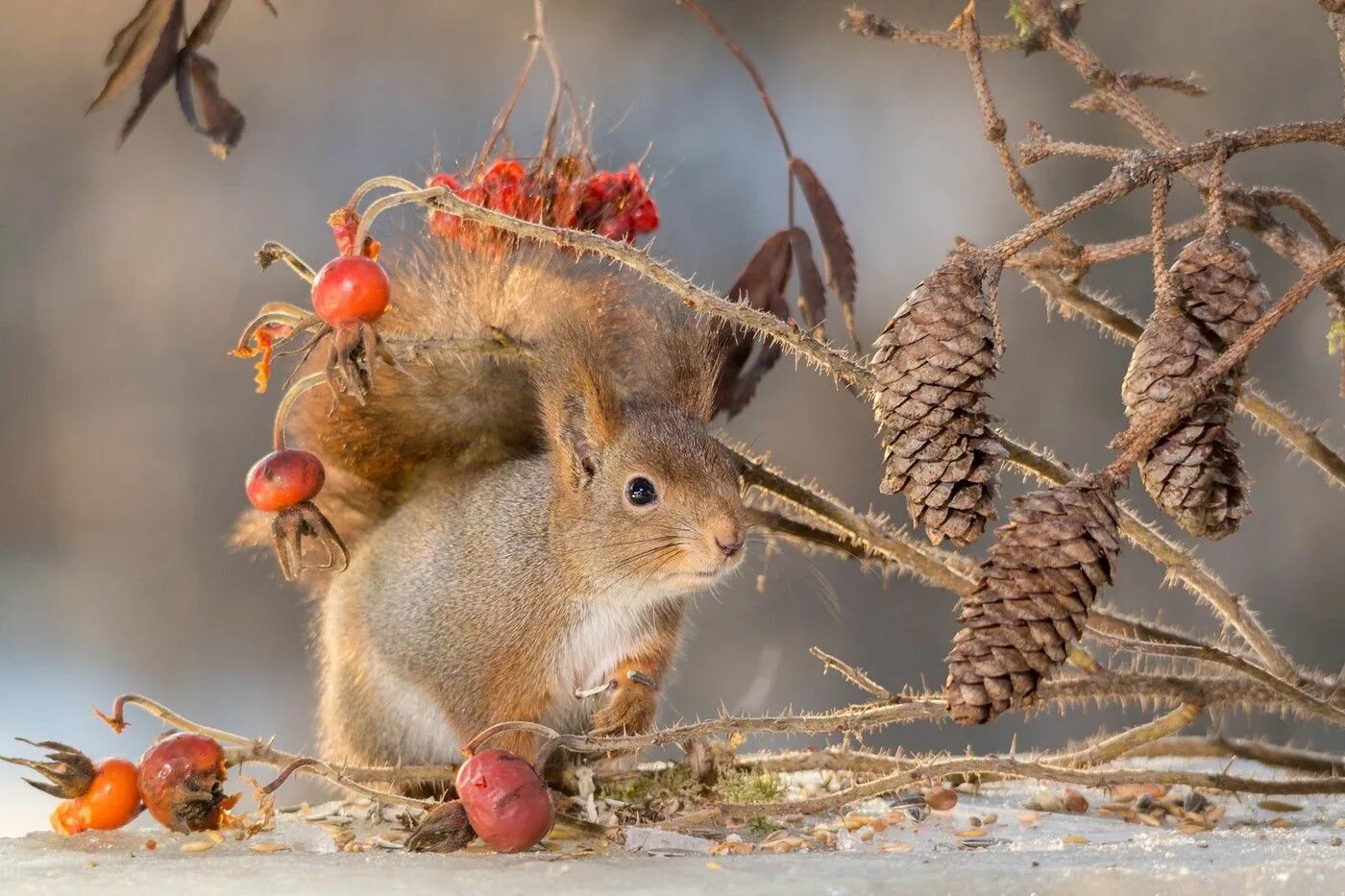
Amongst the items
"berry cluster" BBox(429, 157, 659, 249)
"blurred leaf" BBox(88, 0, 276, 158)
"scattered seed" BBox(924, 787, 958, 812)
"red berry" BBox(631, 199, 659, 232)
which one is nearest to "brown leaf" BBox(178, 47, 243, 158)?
"blurred leaf" BBox(88, 0, 276, 158)

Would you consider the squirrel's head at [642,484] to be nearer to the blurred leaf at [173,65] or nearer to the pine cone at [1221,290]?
the blurred leaf at [173,65]

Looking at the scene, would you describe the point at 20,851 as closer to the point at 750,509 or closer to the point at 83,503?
the point at 750,509

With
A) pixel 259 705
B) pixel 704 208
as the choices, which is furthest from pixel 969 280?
pixel 259 705

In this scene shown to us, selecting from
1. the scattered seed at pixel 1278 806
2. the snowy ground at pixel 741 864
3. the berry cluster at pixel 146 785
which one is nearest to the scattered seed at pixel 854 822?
the snowy ground at pixel 741 864

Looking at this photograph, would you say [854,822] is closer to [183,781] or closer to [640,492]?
[640,492]

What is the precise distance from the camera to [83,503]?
72.7 inches

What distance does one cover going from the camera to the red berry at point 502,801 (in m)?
0.70

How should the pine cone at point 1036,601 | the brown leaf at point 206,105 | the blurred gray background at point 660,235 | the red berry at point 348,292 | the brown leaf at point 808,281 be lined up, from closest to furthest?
1. the pine cone at point 1036,601
2. the red berry at point 348,292
3. the brown leaf at point 206,105
4. the brown leaf at point 808,281
5. the blurred gray background at point 660,235

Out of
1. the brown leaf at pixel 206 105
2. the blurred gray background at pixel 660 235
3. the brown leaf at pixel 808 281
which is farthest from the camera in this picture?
the blurred gray background at pixel 660 235

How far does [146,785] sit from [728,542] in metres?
0.38

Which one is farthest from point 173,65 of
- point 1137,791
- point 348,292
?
point 1137,791

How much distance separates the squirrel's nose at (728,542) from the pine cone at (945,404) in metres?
0.35

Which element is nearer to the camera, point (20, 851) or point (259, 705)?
point (20, 851)

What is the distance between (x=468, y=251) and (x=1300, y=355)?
1081 millimetres
